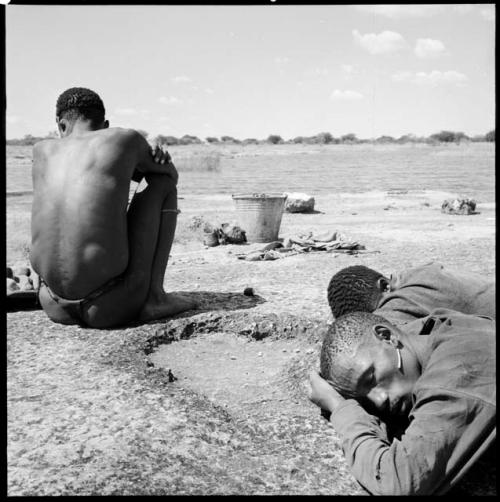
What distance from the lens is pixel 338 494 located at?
1887mm

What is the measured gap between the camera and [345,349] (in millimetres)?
2051


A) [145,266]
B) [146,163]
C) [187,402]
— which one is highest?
[146,163]

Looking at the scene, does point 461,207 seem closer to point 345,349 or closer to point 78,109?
point 78,109

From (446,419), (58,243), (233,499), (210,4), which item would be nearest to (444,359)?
(446,419)

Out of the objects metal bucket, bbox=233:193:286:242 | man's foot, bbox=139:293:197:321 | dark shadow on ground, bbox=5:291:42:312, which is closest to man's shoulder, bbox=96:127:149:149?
man's foot, bbox=139:293:197:321

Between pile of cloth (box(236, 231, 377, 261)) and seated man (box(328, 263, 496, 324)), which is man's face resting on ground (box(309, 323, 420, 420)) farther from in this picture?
pile of cloth (box(236, 231, 377, 261))

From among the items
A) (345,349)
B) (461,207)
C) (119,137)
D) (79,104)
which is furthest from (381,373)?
(461,207)

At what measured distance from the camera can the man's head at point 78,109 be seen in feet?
11.2

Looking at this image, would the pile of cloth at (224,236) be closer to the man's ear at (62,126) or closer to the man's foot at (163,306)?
the man's foot at (163,306)

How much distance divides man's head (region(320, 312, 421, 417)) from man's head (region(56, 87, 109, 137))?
2082mm

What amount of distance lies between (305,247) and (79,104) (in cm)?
321

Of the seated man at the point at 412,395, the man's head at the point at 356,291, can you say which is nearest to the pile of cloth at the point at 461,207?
the man's head at the point at 356,291

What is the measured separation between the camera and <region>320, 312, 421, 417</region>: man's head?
197 centimetres

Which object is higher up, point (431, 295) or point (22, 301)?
point (431, 295)
